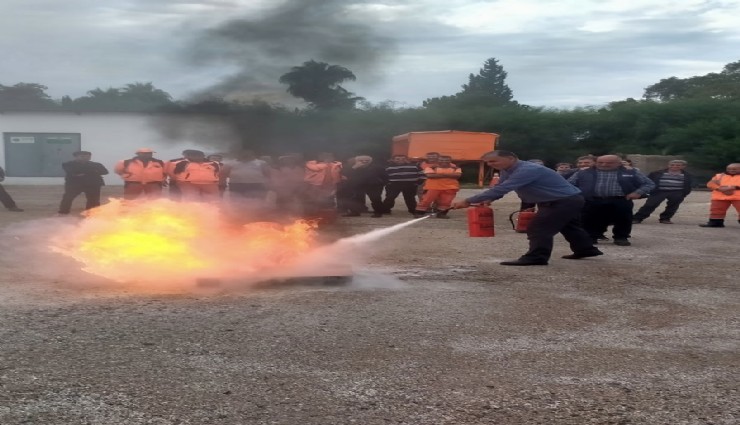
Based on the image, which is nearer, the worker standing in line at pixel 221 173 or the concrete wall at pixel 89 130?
the worker standing in line at pixel 221 173

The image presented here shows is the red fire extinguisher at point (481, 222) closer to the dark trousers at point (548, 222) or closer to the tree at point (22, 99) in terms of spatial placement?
the dark trousers at point (548, 222)

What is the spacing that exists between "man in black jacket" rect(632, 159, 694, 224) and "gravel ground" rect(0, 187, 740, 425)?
7.11 metres

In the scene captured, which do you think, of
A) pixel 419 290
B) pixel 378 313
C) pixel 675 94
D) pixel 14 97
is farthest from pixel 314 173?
pixel 675 94

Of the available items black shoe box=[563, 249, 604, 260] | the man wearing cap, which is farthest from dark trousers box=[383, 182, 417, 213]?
black shoe box=[563, 249, 604, 260]

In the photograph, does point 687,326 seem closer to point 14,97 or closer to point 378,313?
point 378,313

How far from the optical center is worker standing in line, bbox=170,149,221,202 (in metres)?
13.1

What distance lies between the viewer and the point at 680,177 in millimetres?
15391

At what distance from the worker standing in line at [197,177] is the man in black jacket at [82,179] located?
2741 millimetres

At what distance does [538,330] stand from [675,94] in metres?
51.0

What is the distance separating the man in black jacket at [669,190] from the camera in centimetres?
1541

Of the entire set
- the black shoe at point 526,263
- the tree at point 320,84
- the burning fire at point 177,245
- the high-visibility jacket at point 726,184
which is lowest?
the black shoe at point 526,263

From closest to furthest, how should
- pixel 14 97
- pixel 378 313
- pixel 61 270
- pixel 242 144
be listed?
pixel 378 313 → pixel 61 270 → pixel 242 144 → pixel 14 97

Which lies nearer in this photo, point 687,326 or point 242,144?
point 687,326

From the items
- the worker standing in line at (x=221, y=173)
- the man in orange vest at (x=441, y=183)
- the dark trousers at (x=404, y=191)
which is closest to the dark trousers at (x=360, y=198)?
the dark trousers at (x=404, y=191)
